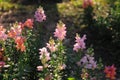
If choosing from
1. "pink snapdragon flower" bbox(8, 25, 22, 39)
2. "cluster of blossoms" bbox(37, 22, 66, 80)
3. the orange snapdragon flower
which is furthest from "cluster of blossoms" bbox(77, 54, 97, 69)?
"pink snapdragon flower" bbox(8, 25, 22, 39)

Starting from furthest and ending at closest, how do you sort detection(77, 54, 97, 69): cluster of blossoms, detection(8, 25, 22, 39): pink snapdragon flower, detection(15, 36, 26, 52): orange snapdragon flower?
1. detection(8, 25, 22, 39): pink snapdragon flower
2. detection(15, 36, 26, 52): orange snapdragon flower
3. detection(77, 54, 97, 69): cluster of blossoms

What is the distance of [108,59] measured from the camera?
7.69 m

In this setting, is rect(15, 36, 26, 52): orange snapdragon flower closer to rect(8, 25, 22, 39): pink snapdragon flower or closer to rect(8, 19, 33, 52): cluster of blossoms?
rect(8, 19, 33, 52): cluster of blossoms

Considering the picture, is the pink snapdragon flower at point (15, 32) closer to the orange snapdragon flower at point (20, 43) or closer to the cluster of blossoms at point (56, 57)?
the orange snapdragon flower at point (20, 43)

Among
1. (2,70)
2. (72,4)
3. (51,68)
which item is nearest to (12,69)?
(2,70)

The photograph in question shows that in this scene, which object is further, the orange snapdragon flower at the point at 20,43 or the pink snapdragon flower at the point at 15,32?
the pink snapdragon flower at the point at 15,32

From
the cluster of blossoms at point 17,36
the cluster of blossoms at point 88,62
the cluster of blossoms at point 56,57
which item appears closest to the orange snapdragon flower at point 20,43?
the cluster of blossoms at point 17,36

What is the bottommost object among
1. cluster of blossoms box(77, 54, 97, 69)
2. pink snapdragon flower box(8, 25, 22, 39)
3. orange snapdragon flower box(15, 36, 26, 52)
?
cluster of blossoms box(77, 54, 97, 69)

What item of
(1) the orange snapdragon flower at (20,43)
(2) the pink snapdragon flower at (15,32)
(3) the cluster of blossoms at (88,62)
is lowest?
(3) the cluster of blossoms at (88,62)

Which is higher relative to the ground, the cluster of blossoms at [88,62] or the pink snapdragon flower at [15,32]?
the pink snapdragon flower at [15,32]

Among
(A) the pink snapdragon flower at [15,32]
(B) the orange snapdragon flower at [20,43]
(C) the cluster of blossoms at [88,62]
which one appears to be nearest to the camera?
(C) the cluster of blossoms at [88,62]

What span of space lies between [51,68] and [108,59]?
90.1 inches

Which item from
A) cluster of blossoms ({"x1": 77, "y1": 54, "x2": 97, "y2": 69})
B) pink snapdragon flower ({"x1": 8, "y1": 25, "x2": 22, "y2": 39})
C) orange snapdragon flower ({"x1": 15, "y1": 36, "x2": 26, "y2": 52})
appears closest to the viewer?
cluster of blossoms ({"x1": 77, "y1": 54, "x2": 97, "y2": 69})

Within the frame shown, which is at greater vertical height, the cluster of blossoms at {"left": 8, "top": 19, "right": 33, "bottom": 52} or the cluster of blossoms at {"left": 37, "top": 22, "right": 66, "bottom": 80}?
the cluster of blossoms at {"left": 8, "top": 19, "right": 33, "bottom": 52}
